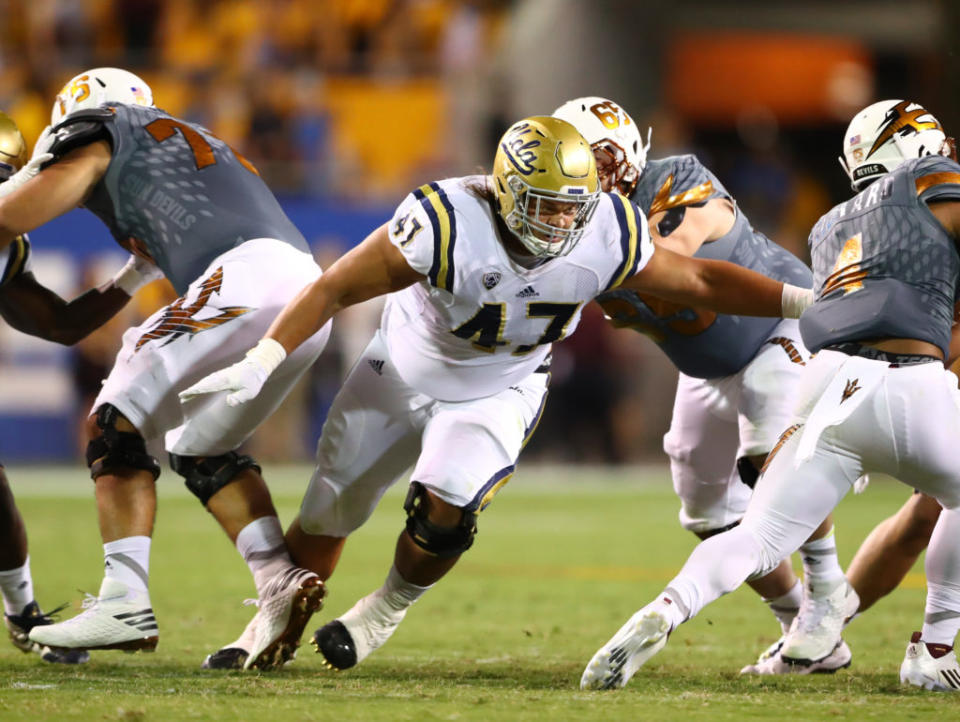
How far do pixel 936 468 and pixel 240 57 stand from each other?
42.1ft

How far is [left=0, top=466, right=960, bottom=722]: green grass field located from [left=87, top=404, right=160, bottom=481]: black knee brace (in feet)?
2.13

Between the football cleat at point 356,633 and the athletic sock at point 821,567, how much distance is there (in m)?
1.40

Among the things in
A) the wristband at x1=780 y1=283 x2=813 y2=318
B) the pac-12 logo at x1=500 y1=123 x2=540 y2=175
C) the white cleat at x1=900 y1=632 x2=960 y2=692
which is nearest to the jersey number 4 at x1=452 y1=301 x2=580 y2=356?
the pac-12 logo at x1=500 y1=123 x2=540 y2=175

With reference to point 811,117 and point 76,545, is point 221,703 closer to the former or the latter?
point 76,545

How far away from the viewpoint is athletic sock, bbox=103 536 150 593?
457 centimetres

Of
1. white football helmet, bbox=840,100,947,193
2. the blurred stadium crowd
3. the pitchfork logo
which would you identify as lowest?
the blurred stadium crowd

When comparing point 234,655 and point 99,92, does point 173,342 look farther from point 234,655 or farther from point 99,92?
point 99,92

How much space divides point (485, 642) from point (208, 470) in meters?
1.31

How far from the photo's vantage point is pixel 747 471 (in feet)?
16.8

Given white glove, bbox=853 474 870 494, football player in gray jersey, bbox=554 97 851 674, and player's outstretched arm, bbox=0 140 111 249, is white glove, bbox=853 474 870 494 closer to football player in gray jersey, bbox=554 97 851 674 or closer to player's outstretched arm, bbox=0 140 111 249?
football player in gray jersey, bbox=554 97 851 674

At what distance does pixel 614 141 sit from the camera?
501cm

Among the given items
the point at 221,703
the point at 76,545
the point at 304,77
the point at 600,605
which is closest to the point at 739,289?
the point at 221,703

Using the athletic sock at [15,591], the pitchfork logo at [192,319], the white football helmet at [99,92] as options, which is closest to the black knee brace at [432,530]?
the pitchfork logo at [192,319]

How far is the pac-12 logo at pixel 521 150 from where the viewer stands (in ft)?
14.0
